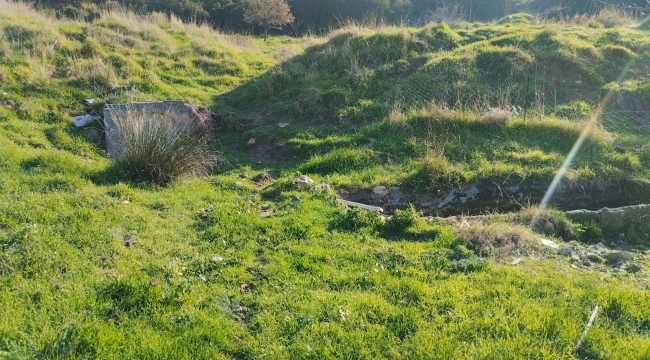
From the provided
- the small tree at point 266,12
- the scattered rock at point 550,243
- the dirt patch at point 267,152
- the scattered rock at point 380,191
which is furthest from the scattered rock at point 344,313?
the small tree at point 266,12

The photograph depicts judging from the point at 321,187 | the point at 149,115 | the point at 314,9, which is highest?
the point at 314,9

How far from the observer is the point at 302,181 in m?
7.23

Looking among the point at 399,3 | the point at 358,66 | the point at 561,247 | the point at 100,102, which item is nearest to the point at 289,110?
the point at 358,66

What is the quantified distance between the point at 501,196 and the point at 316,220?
A: 3557 mm

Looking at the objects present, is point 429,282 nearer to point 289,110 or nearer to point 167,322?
point 167,322

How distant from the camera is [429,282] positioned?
4.48 m

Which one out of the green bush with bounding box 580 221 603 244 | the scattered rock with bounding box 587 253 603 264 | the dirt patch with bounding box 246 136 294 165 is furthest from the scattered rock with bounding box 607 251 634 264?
the dirt patch with bounding box 246 136 294 165

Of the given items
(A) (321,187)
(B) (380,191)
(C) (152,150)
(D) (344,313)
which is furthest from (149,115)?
(D) (344,313)

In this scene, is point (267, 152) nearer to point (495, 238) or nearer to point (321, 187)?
Result: point (321, 187)

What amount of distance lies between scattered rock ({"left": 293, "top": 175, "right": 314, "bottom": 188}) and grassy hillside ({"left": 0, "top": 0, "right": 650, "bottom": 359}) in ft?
0.45

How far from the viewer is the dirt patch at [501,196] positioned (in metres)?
7.28

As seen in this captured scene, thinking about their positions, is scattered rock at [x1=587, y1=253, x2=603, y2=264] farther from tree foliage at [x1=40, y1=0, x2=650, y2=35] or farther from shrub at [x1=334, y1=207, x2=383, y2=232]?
tree foliage at [x1=40, y1=0, x2=650, y2=35]

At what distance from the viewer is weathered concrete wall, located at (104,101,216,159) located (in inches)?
287

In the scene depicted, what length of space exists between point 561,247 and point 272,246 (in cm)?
374
